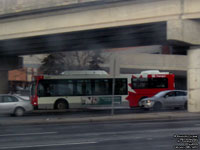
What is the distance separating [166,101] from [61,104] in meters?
4.62

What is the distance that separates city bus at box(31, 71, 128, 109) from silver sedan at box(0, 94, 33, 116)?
233 cm

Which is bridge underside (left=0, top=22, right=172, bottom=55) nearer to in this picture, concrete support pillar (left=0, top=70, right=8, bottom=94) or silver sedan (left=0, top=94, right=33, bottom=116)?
silver sedan (left=0, top=94, right=33, bottom=116)

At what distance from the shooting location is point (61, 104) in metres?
15.0

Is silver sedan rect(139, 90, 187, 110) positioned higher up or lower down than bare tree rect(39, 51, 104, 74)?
lower down

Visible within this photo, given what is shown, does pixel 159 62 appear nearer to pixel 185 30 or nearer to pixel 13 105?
pixel 185 30

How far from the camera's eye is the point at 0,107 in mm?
12242

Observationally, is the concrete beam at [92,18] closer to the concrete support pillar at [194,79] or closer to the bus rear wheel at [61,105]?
the concrete support pillar at [194,79]

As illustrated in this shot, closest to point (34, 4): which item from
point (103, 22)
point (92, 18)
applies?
point (92, 18)

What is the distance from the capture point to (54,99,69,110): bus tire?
15.0 meters

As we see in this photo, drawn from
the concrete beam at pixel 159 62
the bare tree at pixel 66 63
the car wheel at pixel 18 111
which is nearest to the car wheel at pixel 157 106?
the bare tree at pixel 66 63

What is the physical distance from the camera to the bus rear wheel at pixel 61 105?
49.2 ft

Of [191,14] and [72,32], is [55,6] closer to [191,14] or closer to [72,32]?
[72,32]

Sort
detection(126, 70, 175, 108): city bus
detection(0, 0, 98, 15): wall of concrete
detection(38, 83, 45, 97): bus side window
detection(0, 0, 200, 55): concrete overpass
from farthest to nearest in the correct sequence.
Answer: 1. detection(126, 70, 175, 108): city bus
2. detection(38, 83, 45, 97): bus side window
3. detection(0, 0, 98, 15): wall of concrete
4. detection(0, 0, 200, 55): concrete overpass

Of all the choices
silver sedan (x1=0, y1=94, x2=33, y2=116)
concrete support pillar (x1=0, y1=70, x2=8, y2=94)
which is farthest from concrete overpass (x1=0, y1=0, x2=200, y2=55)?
concrete support pillar (x1=0, y1=70, x2=8, y2=94)
